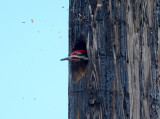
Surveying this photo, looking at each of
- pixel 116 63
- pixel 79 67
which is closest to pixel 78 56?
pixel 79 67

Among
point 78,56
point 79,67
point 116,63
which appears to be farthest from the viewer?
point 79,67

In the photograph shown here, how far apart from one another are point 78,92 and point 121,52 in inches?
18.0

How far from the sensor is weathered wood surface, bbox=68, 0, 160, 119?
11.7ft

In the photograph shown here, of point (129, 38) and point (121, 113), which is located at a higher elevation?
point (129, 38)

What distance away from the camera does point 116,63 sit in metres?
3.60

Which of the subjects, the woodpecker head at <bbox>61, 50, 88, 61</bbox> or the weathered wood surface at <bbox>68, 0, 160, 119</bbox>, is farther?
the woodpecker head at <bbox>61, 50, 88, 61</bbox>

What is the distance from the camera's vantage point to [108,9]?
3.70 meters

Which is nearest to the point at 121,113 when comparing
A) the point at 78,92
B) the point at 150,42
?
the point at 78,92

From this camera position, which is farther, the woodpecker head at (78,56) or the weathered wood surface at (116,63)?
the woodpecker head at (78,56)

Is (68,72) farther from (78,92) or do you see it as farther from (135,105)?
(135,105)

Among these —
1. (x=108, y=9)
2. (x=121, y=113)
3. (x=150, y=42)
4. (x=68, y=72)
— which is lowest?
(x=121, y=113)

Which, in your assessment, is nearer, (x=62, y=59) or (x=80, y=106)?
(x=80, y=106)

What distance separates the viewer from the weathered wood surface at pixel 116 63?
11.7ft

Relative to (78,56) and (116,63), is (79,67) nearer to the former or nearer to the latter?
(78,56)
